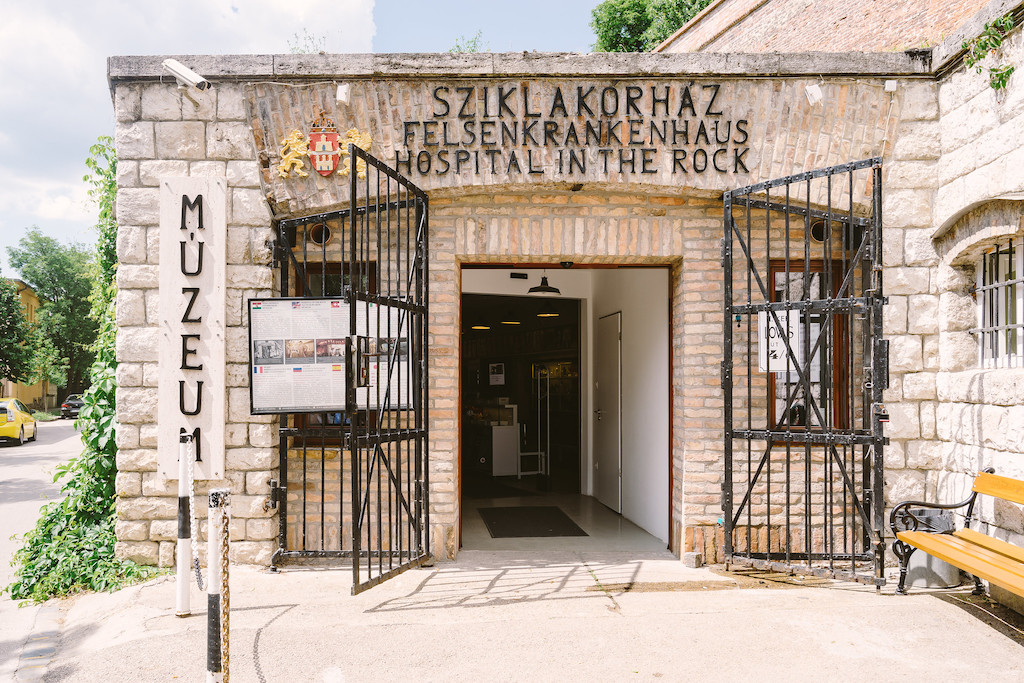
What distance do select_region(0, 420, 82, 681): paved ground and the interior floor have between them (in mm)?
3289

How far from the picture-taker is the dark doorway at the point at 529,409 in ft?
33.3

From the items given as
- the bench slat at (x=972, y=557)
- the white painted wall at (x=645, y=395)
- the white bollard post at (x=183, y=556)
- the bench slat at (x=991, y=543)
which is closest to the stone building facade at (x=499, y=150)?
the bench slat at (x=991, y=543)

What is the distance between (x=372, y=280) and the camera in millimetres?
5957

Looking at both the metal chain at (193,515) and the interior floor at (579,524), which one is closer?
the metal chain at (193,515)

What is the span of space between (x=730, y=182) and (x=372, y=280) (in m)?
3.03

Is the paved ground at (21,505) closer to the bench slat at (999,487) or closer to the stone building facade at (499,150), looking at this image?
the stone building facade at (499,150)

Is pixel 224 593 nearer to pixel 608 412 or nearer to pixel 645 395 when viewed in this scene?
pixel 645 395

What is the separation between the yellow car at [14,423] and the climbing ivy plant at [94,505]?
1809 cm

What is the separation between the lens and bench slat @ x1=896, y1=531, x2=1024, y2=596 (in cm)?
395

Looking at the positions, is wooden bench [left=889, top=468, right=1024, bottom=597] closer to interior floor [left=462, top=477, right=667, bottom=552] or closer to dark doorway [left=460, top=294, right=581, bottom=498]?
interior floor [left=462, top=477, right=667, bottom=552]

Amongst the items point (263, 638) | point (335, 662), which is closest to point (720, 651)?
point (335, 662)

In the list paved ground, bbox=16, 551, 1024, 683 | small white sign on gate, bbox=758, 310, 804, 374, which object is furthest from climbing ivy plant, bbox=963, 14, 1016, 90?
paved ground, bbox=16, 551, 1024, 683

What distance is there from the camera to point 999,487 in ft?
15.1

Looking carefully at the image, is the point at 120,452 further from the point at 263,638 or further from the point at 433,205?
the point at 433,205
